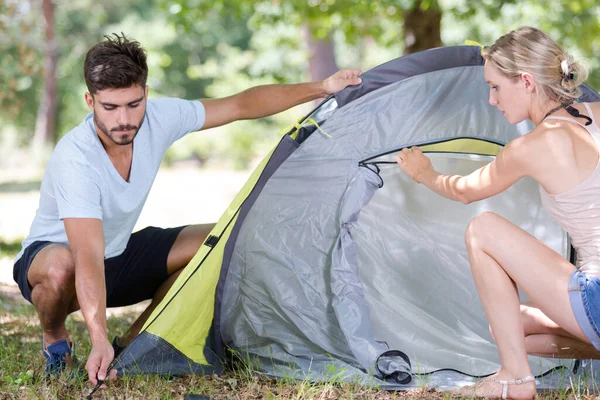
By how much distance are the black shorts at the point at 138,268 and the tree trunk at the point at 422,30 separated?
131 inches

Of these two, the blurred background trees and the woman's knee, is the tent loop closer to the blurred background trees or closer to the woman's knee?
the woman's knee

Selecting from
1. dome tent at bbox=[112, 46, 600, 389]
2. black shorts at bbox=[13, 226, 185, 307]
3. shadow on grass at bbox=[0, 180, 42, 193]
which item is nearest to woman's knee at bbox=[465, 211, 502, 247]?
dome tent at bbox=[112, 46, 600, 389]

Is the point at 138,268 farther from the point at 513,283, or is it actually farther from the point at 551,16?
the point at 551,16

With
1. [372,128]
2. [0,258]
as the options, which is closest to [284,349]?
[372,128]

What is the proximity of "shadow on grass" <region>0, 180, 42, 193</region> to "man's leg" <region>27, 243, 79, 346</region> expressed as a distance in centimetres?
921

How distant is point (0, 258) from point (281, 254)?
3.10 metres

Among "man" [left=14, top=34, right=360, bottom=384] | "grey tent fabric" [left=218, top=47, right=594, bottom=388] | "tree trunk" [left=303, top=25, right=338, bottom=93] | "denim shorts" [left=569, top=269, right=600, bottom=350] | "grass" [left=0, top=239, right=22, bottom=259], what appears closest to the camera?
"denim shorts" [left=569, top=269, right=600, bottom=350]

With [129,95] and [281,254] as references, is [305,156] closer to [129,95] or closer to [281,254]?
[281,254]

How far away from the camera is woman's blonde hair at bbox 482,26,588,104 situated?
7.30 feet

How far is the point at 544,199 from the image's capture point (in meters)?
2.36

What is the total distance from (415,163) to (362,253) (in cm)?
61

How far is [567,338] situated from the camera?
2498mm

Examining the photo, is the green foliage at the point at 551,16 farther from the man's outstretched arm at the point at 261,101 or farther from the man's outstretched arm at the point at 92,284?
the man's outstretched arm at the point at 92,284

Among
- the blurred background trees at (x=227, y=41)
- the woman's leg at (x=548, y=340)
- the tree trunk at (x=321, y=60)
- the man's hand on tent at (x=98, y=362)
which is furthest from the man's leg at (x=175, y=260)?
the tree trunk at (x=321, y=60)
